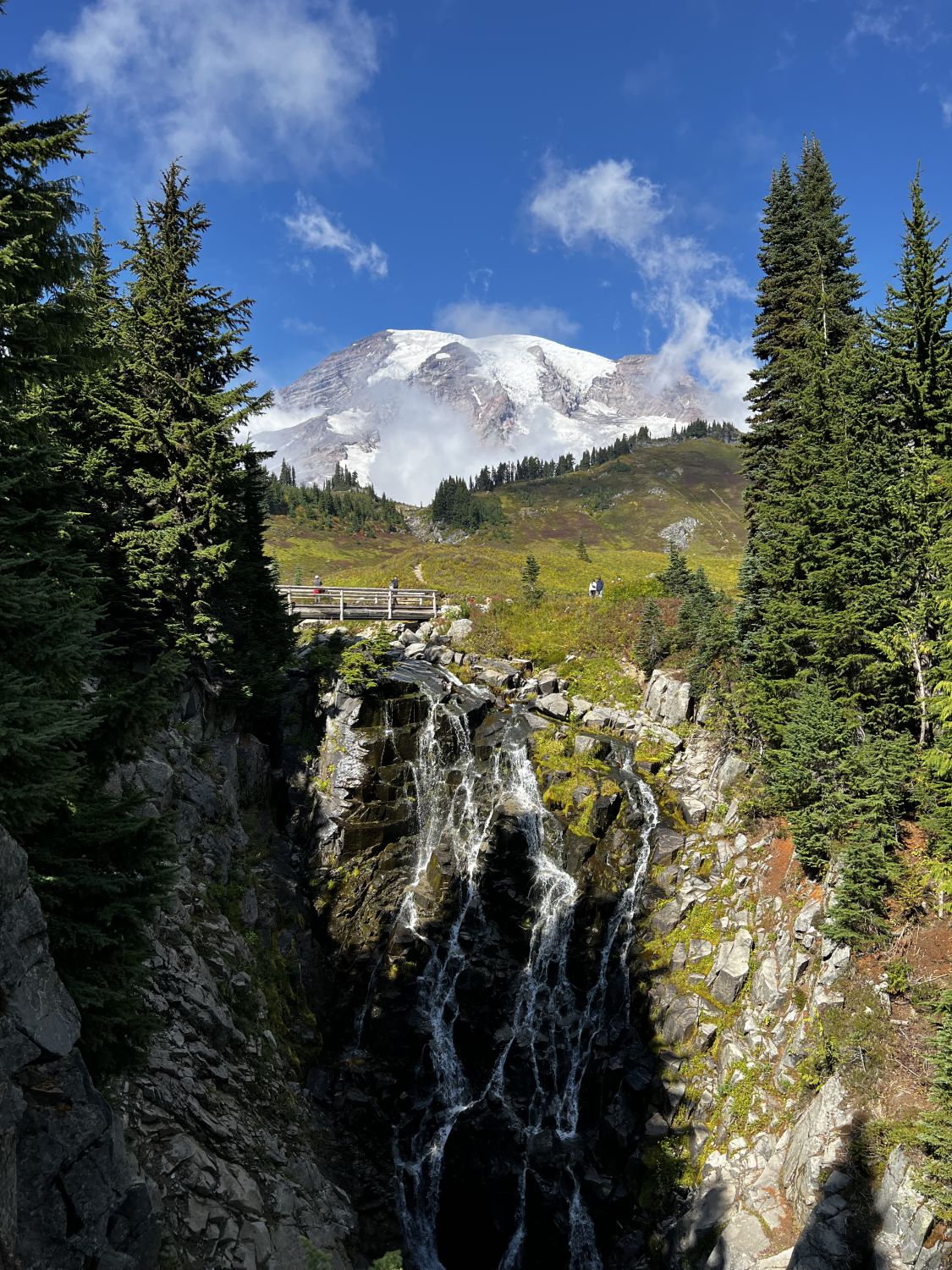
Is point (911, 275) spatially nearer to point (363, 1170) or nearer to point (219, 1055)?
point (219, 1055)

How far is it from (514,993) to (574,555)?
69.9 meters

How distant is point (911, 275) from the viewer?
697 inches

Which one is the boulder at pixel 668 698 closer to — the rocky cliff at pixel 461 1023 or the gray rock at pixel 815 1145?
the rocky cliff at pixel 461 1023

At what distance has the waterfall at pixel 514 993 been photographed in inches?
734

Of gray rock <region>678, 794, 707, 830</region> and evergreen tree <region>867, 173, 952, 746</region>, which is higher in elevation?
evergreen tree <region>867, 173, 952, 746</region>

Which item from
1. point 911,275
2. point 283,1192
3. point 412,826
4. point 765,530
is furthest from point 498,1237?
point 911,275

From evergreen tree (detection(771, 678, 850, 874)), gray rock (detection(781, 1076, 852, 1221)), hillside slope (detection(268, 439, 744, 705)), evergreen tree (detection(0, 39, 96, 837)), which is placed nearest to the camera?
evergreen tree (detection(0, 39, 96, 837))

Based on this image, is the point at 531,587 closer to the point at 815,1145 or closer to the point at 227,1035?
the point at 227,1035

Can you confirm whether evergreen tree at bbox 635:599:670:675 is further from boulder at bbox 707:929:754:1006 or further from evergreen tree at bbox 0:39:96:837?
evergreen tree at bbox 0:39:96:837

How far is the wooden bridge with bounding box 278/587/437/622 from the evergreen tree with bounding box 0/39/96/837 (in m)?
29.8

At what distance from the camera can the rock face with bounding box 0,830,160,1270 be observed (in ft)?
23.5

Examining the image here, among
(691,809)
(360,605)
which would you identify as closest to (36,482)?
(691,809)

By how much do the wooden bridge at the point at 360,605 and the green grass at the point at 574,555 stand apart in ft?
8.82

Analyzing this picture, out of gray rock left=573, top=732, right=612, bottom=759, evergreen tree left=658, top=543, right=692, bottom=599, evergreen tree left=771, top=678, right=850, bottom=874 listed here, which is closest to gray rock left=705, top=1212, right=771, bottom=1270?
evergreen tree left=771, top=678, right=850, bottom=874
